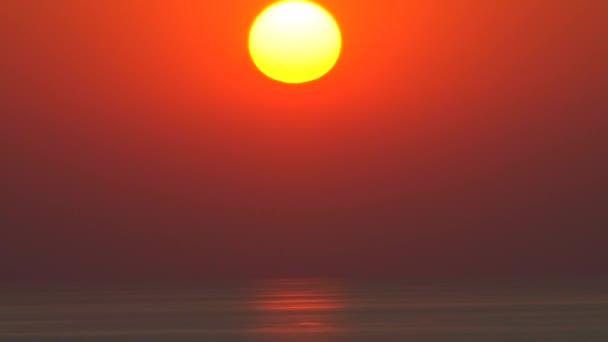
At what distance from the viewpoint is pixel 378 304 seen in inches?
450

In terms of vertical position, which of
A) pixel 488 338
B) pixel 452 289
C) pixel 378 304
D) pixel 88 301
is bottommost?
pixel 488 338

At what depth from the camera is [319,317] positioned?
964 cm

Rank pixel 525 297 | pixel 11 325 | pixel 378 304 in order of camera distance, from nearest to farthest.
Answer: pixel 11 325
pixel 378 304
pixel 525 297

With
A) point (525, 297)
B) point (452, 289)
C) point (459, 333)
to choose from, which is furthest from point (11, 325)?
point (452, 289)

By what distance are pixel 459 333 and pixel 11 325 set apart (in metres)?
3.01

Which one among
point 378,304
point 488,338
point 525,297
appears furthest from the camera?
point 525,297

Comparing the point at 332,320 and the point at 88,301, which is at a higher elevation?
the point at 88,301

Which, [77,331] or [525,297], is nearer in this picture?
[77,331]

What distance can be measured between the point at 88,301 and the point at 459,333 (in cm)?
551

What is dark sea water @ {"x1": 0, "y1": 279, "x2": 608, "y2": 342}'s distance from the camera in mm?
8016

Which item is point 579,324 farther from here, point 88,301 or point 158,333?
point 88,301

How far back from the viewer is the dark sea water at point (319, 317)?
8.02 meters

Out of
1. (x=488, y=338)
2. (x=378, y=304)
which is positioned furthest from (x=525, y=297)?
(x=488, y=338)

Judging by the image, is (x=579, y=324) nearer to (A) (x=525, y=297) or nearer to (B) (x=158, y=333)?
(B) (x=158, y=333)
